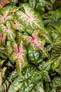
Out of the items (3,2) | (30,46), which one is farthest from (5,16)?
(30,46)

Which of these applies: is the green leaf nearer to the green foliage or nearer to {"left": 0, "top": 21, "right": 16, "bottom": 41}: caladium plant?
the green foliage

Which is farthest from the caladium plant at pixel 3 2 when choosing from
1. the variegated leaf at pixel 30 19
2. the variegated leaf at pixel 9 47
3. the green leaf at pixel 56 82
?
the green leaf at pixel 56 82

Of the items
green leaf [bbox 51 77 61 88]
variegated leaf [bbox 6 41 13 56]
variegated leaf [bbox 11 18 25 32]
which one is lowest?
green leaf [bbox 51 77 61 88]

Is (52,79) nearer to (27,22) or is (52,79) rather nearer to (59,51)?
(59,51)

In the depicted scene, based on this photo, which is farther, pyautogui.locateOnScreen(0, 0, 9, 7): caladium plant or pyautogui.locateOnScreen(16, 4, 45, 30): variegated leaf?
pyautogui.locateOnScreen(0, 0, 9, 7): caladium plant

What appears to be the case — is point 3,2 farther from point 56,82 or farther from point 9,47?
point 56,82

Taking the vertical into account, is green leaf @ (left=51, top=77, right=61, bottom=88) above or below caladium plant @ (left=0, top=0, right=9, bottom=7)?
below

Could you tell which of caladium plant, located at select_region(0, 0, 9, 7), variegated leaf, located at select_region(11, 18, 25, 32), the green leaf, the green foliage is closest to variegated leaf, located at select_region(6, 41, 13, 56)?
the green foliage
